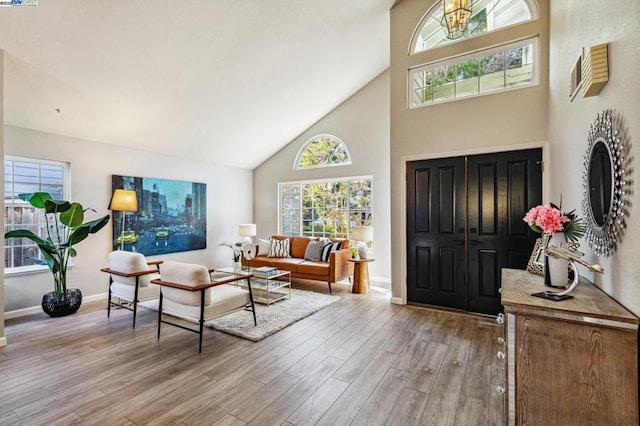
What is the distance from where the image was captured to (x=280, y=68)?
15.6ft

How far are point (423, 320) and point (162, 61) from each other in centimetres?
470

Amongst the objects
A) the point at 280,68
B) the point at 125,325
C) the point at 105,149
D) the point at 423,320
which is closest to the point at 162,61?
the point at 280,68

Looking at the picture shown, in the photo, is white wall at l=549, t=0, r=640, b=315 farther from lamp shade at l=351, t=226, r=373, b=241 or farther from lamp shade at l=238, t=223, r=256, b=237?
lamp shade at l=238, t=223, r=256, b=237

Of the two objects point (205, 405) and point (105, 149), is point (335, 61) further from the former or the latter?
point (205, 405)

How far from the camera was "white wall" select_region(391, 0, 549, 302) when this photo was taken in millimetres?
3607

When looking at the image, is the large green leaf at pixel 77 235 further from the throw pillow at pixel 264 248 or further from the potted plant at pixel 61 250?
the throw pillow at pixel 264 248

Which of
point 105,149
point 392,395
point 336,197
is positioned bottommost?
point 392,395

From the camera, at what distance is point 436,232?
165 inches

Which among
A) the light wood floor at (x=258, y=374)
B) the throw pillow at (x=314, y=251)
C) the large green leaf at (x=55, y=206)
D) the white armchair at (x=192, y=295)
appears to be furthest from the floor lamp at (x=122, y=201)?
the throw pillow at (x=314, y=251)

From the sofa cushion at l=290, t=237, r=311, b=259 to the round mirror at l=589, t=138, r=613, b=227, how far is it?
4.68m

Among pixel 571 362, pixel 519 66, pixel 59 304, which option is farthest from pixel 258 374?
pixel 519 66

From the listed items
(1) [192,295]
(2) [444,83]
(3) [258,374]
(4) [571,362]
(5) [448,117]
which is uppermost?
(2) [444,83]

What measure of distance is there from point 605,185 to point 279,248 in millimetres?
5117

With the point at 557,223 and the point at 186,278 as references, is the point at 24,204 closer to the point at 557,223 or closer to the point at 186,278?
the point at 186,278
